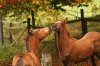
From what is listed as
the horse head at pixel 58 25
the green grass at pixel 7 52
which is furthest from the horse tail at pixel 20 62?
the green grass at pixel 7 52

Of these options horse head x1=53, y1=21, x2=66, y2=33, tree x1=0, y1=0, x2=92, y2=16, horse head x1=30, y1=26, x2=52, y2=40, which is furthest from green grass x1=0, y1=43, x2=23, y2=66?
horse head x1=30, y1=26, x2=52, y2=40

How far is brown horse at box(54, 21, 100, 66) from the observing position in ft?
34.5

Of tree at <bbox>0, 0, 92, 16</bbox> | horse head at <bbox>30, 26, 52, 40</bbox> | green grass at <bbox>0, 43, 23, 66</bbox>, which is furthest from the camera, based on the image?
green grass at <bbox>0, 43, 23, 66</bbox>

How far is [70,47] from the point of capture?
10.7 meters

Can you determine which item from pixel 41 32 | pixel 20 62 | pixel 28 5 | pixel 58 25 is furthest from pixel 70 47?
pixel 28 5

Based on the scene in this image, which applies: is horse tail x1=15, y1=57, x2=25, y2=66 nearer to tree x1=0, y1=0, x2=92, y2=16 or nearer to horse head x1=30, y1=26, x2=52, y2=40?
horse head x1=30, y1=26, x2=52, y2=40

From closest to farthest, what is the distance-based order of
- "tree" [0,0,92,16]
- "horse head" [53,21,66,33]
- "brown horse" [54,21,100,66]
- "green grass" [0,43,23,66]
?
1. "horse head" [53,21,66,33]
2. "brown horse" [54,21,100,66]
3. "tree" [0,0,92,16]
4. "green grass" [0,43,23,66]

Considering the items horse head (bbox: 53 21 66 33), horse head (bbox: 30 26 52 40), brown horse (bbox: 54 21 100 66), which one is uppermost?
horse head (bbox: 53 21 66 33)

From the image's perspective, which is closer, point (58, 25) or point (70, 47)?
point (58, 25)

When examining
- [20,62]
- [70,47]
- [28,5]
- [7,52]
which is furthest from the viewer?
[7,52]

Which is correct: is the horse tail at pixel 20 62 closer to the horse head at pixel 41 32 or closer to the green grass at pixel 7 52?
the horse head at pixel 41 32

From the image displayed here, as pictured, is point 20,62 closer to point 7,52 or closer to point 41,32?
point 41,32

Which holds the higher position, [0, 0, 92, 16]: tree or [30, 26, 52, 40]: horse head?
[0, 0, 92, 16]: tree

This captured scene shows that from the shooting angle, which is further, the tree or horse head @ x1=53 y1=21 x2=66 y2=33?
the tree
